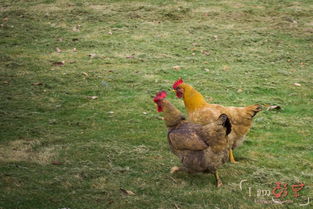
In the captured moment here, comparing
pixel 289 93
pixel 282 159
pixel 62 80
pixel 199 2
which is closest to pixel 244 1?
pixel 199 2

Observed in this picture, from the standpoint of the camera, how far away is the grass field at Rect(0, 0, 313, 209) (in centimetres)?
477

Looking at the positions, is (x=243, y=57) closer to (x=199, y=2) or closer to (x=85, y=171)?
(x=199, y=2)

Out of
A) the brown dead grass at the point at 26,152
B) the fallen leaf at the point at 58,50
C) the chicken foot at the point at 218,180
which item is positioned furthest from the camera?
the fallen leaf at the point at 58,50

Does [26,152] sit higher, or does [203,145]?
[203,145]

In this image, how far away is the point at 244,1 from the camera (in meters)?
13.4

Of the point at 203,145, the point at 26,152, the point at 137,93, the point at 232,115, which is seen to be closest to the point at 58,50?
the point at 137,93

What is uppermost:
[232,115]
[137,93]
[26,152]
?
[232,115]

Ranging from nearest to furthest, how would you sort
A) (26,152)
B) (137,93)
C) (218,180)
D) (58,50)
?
(218,180) < (26,152) < (137,93) < (58,50)

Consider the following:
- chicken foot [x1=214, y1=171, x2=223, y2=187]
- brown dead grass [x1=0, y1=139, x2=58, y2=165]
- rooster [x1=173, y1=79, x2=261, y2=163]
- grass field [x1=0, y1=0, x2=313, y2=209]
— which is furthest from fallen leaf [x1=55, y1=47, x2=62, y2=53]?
chicken foot [x1=214, y1=171, x2=223, y2=187]

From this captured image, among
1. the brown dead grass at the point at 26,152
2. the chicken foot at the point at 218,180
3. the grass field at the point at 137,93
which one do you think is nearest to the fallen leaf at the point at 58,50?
the grass field at the point at 137,93

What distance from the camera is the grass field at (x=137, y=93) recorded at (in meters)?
4.77

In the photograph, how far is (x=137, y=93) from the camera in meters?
8.16

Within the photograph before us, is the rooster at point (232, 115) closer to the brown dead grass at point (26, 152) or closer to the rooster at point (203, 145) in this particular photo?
the rooster at point (203, 145)

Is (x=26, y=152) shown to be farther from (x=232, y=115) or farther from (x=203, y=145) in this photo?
(x=232, y=115)
